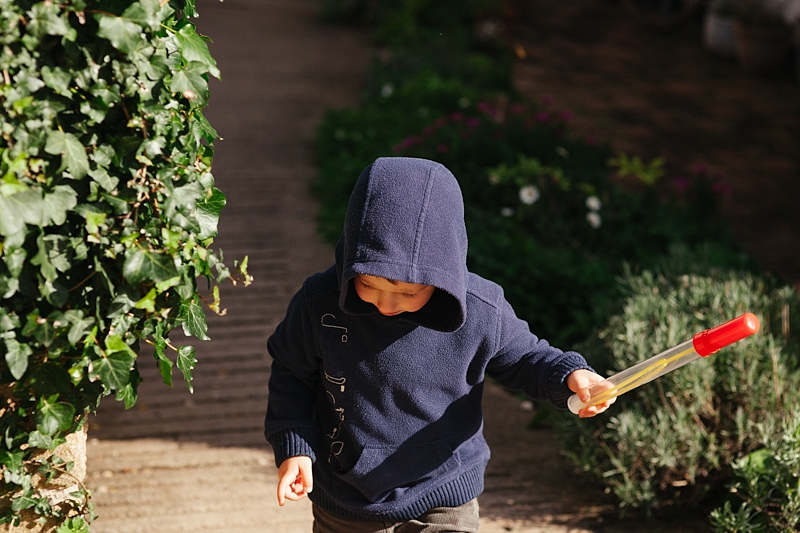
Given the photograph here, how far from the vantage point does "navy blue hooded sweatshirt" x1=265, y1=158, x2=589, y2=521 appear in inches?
80.0

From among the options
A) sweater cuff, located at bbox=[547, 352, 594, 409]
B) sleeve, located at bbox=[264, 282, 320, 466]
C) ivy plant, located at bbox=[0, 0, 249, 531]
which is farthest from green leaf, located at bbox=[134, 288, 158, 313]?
sweater cuff, located at bbox=[547, 352, 594, 409]

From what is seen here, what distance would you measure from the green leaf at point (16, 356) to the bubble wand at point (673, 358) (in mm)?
1165

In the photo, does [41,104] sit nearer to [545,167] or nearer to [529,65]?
[545,167]

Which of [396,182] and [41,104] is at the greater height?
[41,104]

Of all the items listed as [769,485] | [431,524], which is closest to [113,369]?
[431,524]

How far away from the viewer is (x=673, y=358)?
1.82 meters

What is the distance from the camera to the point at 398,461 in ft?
6.94

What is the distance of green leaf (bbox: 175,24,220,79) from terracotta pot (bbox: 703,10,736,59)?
10491 millimetres

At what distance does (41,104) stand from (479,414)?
1255mm

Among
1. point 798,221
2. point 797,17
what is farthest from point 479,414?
point 797,17

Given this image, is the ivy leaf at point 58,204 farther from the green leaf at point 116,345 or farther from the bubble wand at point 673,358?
the bubble wand at point 673,358

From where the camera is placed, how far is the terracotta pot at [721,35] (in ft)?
36.7

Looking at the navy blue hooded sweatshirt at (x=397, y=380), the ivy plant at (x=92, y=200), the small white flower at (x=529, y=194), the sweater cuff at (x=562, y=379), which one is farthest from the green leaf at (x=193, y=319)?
the small white flower at (x=529, y=194)

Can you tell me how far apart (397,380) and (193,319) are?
0.49 m
